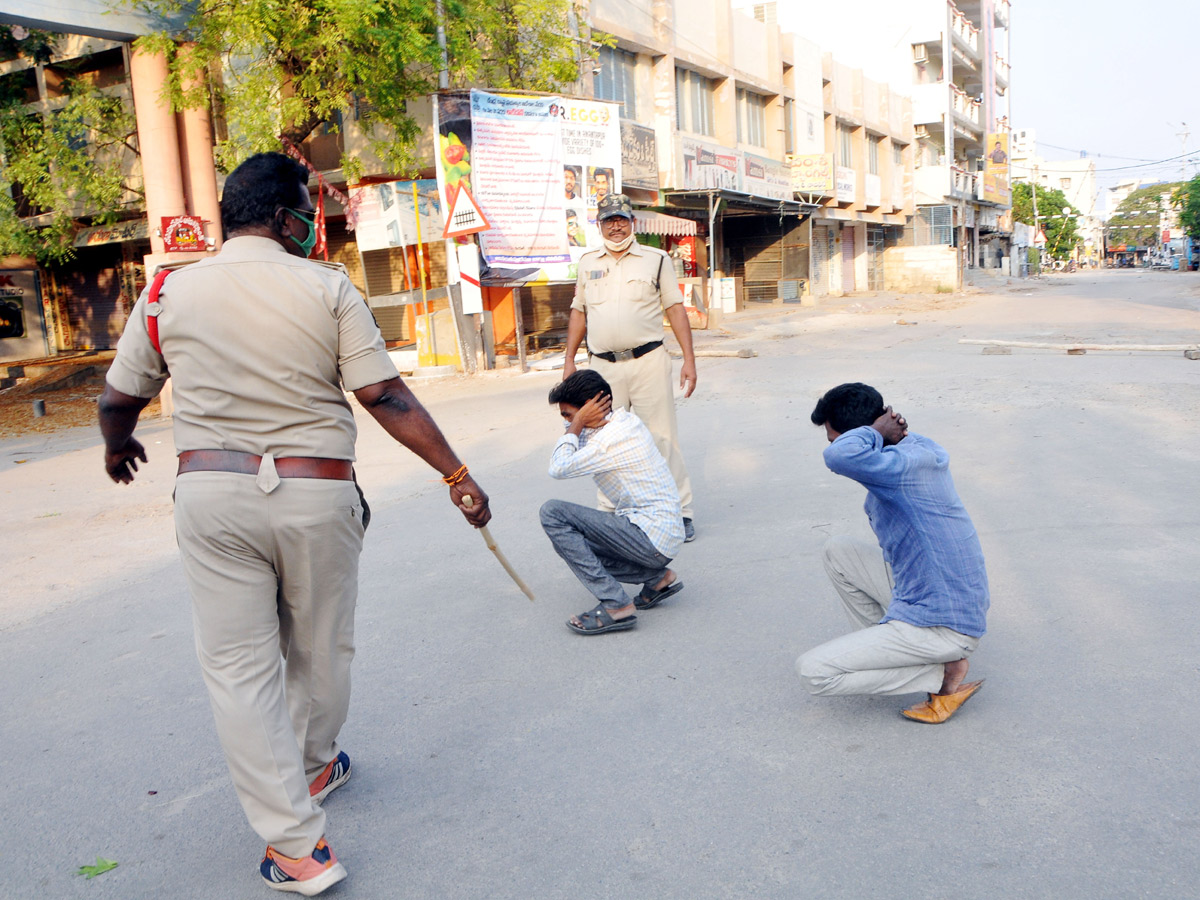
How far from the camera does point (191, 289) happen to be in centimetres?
256

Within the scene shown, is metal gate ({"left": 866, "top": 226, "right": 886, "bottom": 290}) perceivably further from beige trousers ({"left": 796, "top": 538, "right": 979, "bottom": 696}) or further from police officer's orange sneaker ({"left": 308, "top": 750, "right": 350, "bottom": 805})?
police officer's orange sneaker ({"left": 308, "top": 750, "right": 350, "bottom": 805})

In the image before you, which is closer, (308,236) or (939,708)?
(308,236)

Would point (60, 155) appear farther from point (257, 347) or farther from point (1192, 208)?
point (1192, 208)

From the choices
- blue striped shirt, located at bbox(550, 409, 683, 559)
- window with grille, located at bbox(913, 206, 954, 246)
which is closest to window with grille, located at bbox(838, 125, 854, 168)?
window with grille, located at bbox(913, 206, 954, 246)

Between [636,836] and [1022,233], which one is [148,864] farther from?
[1022,233]

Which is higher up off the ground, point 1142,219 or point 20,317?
point 1142,219

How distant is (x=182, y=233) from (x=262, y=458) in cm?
1214

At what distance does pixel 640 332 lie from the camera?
19.6ft

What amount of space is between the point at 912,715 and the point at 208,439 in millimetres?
2404

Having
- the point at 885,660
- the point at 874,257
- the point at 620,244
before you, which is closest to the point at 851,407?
the point at 885,660

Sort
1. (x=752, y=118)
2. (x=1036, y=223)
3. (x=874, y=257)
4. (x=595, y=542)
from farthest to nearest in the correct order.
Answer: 1. (x=1036, y=223)
2. (x=874, y=257)
3. (x=752, y=118)
4. (x=595, y=542)

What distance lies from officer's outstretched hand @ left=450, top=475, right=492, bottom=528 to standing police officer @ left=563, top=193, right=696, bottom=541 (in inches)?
121

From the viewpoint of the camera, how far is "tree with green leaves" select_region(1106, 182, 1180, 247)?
408 ft

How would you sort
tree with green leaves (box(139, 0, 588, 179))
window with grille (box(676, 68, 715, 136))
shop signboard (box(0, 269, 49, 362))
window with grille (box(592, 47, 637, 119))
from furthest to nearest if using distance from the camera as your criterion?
window with grille (box(676, 68, 715, 136)) → shop signboard (box(0, 269, 49, 362)) → window with grille (box(592, 47, 637, 119)) → tree with green leaves (box(139, 0, 588, 179))
